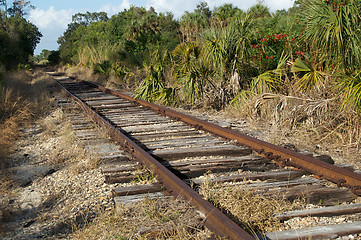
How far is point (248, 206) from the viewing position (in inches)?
134

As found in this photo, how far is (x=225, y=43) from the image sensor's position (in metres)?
9.73

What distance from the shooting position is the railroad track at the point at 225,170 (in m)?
3.23

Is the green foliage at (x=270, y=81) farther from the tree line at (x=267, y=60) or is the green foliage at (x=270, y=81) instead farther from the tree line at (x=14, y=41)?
the tree line at (x=14, y=41)

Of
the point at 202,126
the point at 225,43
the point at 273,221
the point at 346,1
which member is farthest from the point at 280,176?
the point at 225,43

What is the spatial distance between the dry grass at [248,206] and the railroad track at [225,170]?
125mm

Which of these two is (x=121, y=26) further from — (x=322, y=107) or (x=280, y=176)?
(x=280, y=176)

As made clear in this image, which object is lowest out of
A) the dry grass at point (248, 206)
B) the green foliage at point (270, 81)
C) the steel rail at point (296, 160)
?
the dry grass at point (248, 206)

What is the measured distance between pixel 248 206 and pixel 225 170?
1.33m

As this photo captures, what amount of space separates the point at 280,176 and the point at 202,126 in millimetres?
3031

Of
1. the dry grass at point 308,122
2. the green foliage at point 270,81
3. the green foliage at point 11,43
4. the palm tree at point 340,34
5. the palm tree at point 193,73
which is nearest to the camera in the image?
the dry grass at point 308,122

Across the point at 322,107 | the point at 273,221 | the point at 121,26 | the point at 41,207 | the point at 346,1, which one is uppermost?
the point at 121,26

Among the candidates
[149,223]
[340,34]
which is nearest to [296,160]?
[149,223]

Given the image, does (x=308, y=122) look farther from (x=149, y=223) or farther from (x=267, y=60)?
(x=149, y=223)

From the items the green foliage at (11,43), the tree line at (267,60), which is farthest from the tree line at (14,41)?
the tree line at (267,60)
